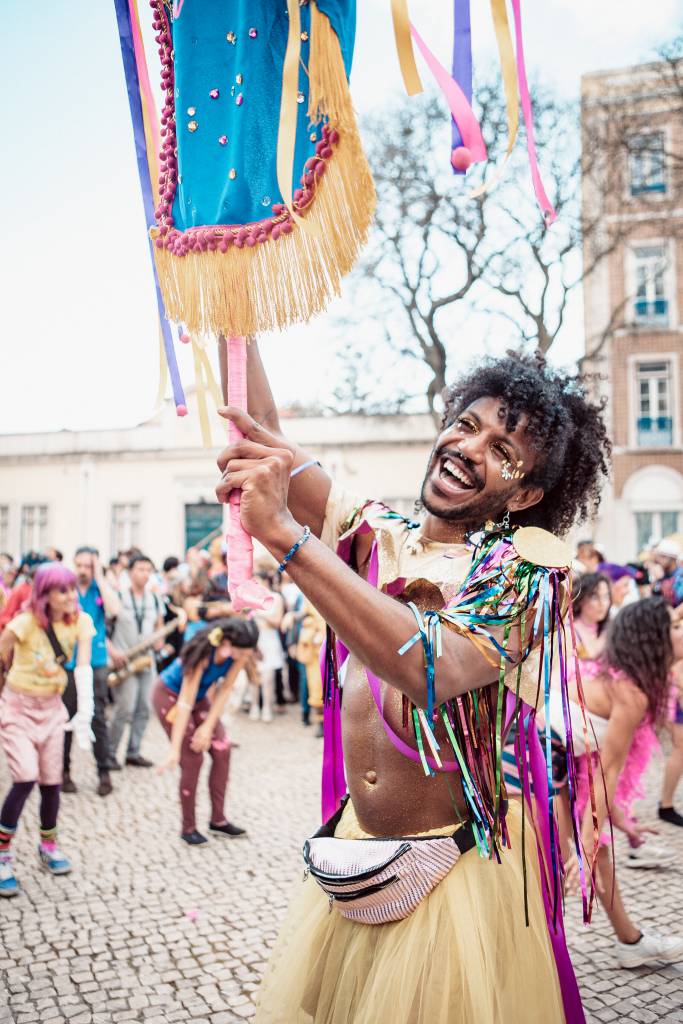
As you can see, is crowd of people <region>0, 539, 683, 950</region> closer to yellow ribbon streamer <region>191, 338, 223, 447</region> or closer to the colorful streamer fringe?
the colorful streamer fringe

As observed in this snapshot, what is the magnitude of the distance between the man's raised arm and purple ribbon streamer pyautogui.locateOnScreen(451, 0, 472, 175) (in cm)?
68

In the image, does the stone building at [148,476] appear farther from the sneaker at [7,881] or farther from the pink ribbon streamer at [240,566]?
the pink ribbon streamer at [240,566]

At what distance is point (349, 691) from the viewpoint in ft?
6.45

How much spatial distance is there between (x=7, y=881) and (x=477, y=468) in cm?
391

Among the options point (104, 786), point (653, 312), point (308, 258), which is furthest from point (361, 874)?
point (653, 312)

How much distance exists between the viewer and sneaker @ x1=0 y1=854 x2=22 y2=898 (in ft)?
14.4

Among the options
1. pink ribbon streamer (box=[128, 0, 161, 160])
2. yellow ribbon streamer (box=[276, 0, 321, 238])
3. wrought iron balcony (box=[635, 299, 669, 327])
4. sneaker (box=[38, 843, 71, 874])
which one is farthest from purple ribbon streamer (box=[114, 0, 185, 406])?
wrought iron balcony (box=[635, 299, 669, 327])

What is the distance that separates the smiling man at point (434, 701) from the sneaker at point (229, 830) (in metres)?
3.58

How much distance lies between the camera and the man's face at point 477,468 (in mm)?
1976

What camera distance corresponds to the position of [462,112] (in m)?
1.50

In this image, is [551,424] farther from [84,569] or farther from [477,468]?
[84,569]

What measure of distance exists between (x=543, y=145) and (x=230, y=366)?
50.4 ft

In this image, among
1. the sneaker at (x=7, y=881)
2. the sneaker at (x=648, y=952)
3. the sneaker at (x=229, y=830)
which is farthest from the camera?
the sneaker at (x=229, y=830)

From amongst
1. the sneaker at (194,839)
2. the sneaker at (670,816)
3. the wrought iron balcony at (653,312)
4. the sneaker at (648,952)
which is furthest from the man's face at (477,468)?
the wrought iron balcony at (653,312)
